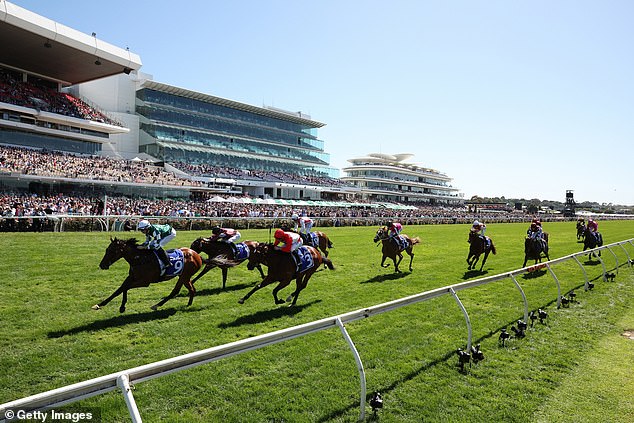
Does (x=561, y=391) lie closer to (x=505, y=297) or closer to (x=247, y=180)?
(x=505, y=297)

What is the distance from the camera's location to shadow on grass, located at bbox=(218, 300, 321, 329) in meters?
6.07

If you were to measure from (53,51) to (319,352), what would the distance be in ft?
131

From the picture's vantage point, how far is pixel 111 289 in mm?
7957

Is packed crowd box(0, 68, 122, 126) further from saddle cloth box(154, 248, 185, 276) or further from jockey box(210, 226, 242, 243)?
saddle cloth box(154, 248, 185, 276)

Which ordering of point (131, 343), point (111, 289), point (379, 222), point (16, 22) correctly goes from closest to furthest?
point (131, 343), point (111, 289), point (16, 22), point (379, 222)

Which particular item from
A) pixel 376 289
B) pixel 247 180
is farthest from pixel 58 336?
pixel 247 180

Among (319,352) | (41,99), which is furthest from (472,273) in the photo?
(41,99)

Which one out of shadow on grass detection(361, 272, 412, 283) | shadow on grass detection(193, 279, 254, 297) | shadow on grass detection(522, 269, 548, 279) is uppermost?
shadow on grass detection(522, 269, 548, 279)

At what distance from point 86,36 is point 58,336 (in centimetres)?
3738

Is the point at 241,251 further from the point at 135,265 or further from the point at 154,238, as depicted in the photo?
the point at 135,265

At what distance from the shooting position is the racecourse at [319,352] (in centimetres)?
381

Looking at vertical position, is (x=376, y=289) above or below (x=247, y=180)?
below

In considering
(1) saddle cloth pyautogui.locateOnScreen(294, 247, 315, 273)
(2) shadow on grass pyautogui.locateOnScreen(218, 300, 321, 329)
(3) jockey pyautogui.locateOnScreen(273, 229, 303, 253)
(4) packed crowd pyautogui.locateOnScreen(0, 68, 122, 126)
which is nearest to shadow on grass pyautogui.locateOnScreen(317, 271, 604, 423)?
(2) shadow on grass pyautogui.locateOnScreen(218, 300, 321, 329)

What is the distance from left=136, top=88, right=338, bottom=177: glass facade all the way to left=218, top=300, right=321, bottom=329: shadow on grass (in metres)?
43.9
